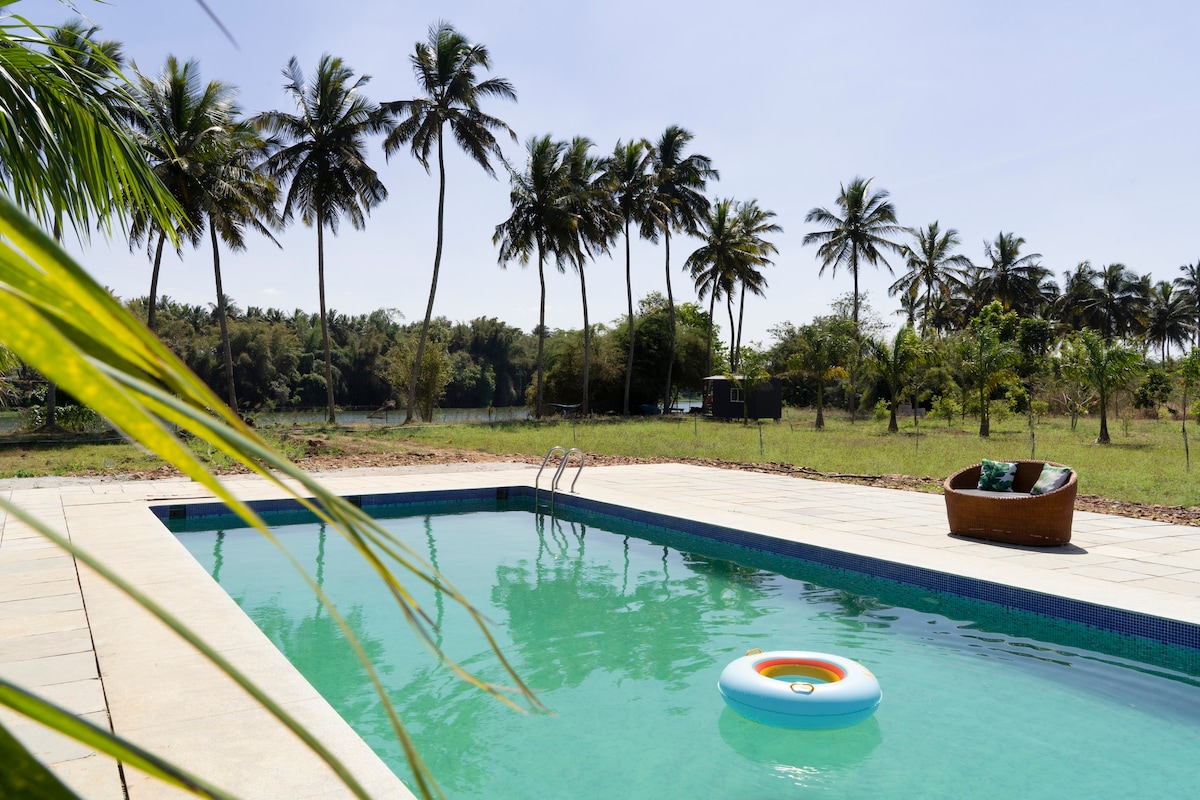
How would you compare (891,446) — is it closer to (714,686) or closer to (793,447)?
(793,447)

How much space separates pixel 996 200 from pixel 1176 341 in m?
43.0

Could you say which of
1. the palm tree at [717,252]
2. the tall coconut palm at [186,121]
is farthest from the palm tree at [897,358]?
the tall coconut palm at [186,121]

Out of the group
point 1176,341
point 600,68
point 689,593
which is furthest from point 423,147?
point 1176,341

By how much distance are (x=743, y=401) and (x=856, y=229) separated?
9314mm

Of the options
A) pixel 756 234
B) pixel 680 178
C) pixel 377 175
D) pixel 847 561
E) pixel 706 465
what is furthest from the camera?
pixel 756 234

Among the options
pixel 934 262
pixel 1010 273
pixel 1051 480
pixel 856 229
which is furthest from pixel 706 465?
pixel 1010 273

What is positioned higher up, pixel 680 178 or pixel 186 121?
pixel 680 178

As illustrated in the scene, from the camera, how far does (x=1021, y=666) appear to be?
5.38 m

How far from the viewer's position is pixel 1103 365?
→ 20.7 metres

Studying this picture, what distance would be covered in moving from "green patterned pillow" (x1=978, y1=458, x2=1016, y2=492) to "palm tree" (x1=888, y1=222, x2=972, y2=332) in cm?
3618

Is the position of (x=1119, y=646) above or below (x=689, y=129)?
Answer: below

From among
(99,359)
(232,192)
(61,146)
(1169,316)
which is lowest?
(99,359)

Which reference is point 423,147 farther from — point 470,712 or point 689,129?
point 470,712

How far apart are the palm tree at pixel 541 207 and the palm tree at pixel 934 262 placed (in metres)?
20.7
